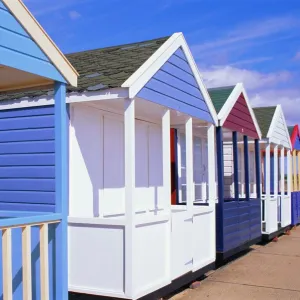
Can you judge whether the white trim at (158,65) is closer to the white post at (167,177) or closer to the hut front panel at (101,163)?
the white post at (167,177)

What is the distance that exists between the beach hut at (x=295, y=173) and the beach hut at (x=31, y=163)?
36.1ft

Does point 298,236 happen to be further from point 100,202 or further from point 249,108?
point 100,202

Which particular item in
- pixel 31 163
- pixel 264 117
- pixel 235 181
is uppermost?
pixel 264 117

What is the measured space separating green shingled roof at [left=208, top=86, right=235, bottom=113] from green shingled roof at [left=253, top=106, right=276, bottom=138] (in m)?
2.72

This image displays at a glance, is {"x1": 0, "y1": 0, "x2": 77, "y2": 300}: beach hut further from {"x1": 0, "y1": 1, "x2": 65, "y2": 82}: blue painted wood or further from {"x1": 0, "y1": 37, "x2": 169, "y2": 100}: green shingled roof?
{"x1": 0, "y1": 37, "x2": 169, "y2": 100}: green shingled roof

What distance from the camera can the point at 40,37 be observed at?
14.4 feet

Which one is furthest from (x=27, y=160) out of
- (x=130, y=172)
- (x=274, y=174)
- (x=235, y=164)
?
(x=274, y=174)

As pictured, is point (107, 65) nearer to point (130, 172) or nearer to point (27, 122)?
point (27, 122)

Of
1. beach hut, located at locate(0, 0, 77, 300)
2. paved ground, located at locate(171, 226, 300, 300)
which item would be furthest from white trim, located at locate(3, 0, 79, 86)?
paved ground, located at locate(171, 226, 300, 300)

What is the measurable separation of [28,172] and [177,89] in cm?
248

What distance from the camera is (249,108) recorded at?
36.2 feet

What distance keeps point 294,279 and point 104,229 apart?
426 cm

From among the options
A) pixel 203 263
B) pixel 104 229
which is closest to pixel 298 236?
pixel 203 263

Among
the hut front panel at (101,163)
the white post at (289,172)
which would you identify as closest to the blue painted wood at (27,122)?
the hut front panel at (101,163)
